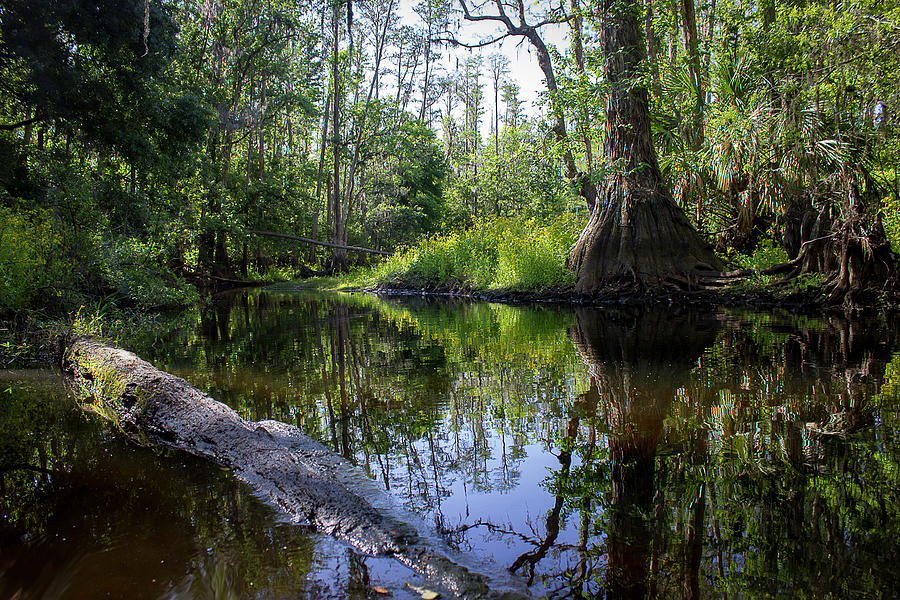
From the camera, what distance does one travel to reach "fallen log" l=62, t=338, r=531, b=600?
209 centimetres

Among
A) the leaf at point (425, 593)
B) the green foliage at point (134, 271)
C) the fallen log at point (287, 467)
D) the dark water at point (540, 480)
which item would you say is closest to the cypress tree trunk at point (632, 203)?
the dark water at point (540, 480)

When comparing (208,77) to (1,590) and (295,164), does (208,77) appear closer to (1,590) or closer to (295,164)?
(295,164)

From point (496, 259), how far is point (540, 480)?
49.3 ft

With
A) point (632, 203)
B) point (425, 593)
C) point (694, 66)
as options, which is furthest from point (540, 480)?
point (694, 66)

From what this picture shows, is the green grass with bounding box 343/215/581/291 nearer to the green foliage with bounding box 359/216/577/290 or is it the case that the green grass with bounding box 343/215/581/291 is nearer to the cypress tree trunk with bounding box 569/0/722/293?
the green foliage with bounding box 359/216/577/290

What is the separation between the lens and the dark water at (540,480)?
80.4 inches

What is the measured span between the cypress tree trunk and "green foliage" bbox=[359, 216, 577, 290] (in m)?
1.68

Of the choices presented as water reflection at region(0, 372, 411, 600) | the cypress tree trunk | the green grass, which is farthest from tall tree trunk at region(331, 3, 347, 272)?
water reflection at region(0, 372, 411, 600)

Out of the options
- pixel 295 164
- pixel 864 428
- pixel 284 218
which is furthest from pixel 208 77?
pixel 864 428

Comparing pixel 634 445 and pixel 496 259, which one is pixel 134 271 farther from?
pixel 634 445

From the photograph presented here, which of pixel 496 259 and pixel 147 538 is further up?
pixel 496 259

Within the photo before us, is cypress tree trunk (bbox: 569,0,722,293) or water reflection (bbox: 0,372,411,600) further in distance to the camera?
cypress tree trunk (bbox: 569,0,722,293)

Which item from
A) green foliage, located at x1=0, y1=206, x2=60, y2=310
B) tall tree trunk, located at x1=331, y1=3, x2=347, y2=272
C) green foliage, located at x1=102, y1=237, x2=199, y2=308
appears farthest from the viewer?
tall tree trunk, located at x1=331, y1=3, x2=347, y2=272

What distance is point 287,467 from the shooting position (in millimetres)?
3025
